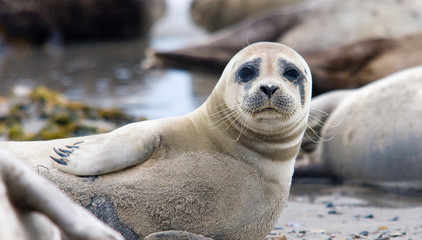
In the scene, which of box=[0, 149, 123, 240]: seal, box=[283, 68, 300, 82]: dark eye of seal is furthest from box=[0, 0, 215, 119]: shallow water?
box=[0, 149, 123, 240]: seal

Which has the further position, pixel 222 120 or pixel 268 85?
pixel 222 120

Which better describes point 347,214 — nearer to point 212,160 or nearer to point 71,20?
point 212,160

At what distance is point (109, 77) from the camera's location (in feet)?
40.1

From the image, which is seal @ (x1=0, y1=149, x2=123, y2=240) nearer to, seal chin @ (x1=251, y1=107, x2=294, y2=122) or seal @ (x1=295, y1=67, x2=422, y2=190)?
seal chin @ (x1=251, y1=107, x2=294, y2=122)

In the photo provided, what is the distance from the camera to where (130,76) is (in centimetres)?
1238

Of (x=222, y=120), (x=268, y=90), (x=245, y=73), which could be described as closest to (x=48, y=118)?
(x=222, y=120)

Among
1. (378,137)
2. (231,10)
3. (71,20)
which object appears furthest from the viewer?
(231,10)

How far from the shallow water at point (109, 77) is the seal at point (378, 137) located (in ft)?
7.79

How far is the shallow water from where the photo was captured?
9.73m

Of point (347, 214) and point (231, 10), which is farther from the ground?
point (231, 10)

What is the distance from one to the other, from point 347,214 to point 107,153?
2020 mm

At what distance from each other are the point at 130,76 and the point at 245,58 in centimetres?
859

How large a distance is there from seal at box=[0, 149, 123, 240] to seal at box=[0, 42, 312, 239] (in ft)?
3.55

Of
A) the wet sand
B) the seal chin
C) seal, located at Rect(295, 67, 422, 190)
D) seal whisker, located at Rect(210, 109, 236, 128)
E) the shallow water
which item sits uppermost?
the seal chin
